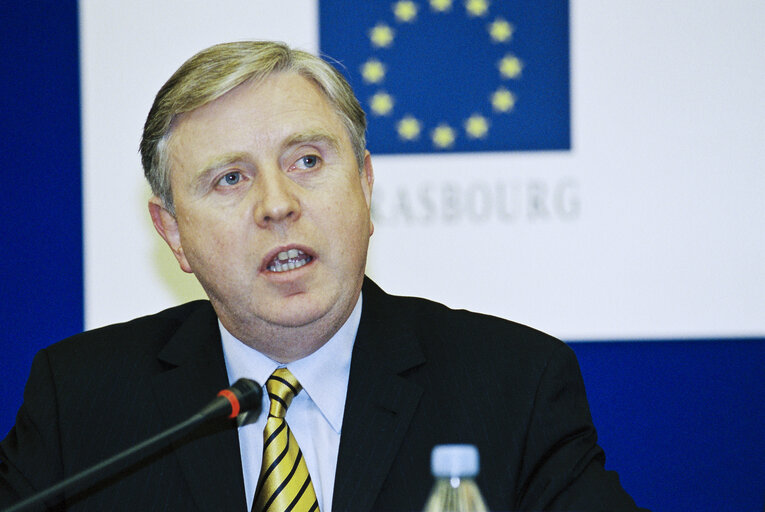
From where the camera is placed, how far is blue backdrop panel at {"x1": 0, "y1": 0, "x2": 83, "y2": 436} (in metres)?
3.40

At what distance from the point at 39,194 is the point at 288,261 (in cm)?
183

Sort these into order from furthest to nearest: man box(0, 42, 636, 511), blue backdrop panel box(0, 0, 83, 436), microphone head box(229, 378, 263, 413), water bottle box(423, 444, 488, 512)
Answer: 1. blue backdrop panel box(0, 0, 83, 436)
2. man box(0, 42, 636, 511)
3. microphone head box(229, 378, 263, 413)
4. water bottle box(423, 444, 488, 512)

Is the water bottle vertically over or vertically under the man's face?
under

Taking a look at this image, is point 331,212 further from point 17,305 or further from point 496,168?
point 17,305

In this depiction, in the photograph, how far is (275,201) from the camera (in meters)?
1.94

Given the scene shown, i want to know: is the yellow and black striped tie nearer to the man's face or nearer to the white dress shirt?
the white dress shirt

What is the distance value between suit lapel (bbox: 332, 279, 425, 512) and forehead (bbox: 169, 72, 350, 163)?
0.48 m

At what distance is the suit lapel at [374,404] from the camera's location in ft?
6.15

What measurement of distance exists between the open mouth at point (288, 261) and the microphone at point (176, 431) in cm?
41

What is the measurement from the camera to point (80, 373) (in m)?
2.21

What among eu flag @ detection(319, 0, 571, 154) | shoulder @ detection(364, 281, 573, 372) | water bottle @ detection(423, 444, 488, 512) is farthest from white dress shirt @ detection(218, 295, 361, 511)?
eu flag @ detection(319, 0, 571, 154)

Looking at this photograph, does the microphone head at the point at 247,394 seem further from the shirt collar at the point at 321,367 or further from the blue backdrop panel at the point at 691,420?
the blue backdrop panel at the point at 691,420

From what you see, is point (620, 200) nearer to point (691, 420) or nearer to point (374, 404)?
point (691, 420)

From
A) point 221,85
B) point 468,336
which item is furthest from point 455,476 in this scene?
point 221,85
